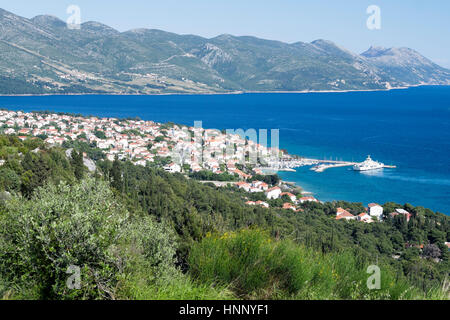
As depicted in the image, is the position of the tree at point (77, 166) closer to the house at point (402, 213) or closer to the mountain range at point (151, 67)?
the house at point (402, 213)

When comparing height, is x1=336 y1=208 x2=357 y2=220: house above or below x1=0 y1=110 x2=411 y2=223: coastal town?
below

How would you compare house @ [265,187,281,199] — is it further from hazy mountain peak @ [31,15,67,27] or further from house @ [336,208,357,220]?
hazy mountain peak @ [31,15,67,27]

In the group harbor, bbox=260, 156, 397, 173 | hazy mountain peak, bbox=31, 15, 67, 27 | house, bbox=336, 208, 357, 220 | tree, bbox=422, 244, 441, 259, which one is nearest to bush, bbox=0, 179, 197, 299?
tree, bbox=422, 244, 441, 259

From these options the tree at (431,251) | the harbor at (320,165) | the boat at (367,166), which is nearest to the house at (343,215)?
the tree at (431,251)

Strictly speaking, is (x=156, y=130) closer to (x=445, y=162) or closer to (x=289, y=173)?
(x=289, y=173)

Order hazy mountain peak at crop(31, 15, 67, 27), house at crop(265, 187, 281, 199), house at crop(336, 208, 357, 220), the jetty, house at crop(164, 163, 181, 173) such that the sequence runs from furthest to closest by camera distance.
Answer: hazy mountain peak at crop(31, 15, 67, 27)
the jetty
house at crop(164, 163, 181, 173)
house at crop(265, 187, 281, 199)
house at crop(336, 208, 357, 220)
